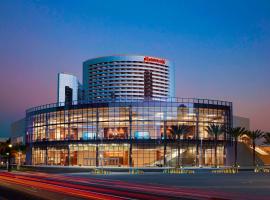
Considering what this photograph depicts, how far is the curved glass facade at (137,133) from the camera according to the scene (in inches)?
4582

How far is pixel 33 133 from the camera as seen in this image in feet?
452

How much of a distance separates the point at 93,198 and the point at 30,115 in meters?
117

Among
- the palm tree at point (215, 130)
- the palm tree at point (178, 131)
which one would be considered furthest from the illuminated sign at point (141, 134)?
the palm tree at point (215, 130)

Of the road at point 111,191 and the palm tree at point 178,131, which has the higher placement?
the palm tree at point 178,131

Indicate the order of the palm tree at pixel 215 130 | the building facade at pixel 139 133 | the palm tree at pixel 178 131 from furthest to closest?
the building facade at pixel 139 133, the palm tree at pixel 215 130, the palm tree at pixel 178 131

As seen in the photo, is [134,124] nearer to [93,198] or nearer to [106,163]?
[106,163]

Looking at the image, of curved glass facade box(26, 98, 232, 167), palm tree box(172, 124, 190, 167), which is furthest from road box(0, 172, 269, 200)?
Result: curved glass facade box(26, 98, 232, 167)

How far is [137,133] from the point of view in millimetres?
116562

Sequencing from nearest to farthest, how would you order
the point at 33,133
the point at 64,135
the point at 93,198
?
the point at 93,198 → the point at 64,135 → the point at 33,133

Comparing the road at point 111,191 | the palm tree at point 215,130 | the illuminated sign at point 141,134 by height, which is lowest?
the road at point 111,191

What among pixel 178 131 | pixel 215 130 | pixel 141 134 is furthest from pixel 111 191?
pixel 141 134

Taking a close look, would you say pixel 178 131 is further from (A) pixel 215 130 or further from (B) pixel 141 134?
(B) pixel 141 134

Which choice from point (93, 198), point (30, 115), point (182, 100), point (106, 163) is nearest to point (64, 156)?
point (106, 163)

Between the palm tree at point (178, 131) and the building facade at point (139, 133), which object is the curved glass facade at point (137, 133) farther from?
the palm tree at point (178, 131)
